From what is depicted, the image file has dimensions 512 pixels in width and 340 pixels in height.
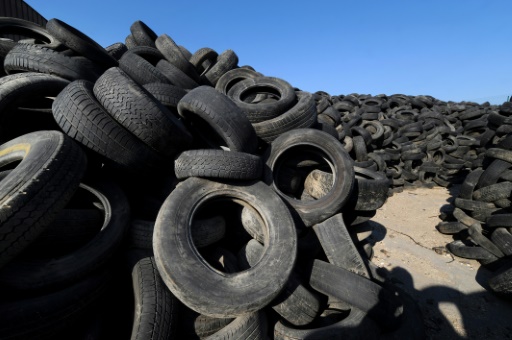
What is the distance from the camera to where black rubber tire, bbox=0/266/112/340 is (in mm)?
1898

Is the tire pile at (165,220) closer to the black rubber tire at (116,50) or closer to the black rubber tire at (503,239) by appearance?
the black rubber tire at (116,50)

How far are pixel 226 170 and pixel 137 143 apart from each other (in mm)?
1046

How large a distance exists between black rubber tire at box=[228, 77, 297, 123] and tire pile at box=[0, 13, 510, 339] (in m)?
0.09

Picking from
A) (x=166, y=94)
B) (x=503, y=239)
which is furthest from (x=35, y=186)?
(x=503, y=239)

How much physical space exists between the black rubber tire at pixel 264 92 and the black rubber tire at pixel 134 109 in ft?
5.80

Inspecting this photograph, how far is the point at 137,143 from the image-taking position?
9.75 feet

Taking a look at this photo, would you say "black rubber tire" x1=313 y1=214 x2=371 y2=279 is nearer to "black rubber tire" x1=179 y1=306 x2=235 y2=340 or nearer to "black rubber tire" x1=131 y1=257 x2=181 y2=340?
"black rubber tire" x1=179 y1=306 x2=235 y2=340

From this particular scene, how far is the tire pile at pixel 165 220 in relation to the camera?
2.16 meters

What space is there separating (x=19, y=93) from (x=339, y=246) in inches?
164

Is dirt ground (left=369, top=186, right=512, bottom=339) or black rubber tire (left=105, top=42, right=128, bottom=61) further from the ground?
black rubber tire (left=105, top=42, right=128, bottom=61)

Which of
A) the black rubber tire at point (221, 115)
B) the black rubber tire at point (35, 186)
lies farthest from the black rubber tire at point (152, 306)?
the black rubber tire at point (221, 115)

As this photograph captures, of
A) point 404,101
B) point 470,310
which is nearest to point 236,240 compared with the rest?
point 470,310

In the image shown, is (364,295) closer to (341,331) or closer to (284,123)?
(341,331)

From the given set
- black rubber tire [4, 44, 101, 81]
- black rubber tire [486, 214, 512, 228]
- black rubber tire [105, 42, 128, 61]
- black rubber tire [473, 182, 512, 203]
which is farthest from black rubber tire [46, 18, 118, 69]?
black rubber tire [473, 182, 512, 203]
